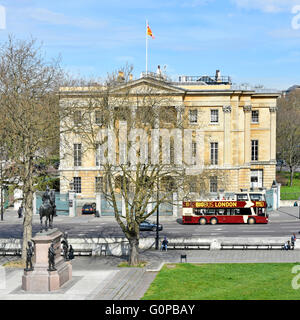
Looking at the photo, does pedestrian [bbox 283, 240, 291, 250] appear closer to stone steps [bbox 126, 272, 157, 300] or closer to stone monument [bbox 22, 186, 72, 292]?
stone steps [bbox 126, 272, 157, 300]

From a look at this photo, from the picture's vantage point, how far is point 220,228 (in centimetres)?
5281

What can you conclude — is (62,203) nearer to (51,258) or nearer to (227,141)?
(227,141)

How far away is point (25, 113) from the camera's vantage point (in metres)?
34.3

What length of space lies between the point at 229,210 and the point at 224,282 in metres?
25.7

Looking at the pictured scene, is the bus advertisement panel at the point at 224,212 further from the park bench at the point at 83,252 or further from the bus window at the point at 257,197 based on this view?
the park bench at the point at 83,252

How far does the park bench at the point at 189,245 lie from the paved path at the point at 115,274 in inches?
29.1

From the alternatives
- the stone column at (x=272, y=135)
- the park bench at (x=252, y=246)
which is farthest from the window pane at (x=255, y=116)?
the park bench at (x=252, y=246)

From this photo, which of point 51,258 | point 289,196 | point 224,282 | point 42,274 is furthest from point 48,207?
point 289,196

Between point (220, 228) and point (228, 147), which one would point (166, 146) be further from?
point (228, 147)

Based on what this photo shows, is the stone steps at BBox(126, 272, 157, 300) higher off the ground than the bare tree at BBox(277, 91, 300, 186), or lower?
lower

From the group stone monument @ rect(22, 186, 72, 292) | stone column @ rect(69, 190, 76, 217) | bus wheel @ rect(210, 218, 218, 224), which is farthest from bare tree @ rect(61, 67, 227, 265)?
stone column @ rect(69, 190, 76, 217)

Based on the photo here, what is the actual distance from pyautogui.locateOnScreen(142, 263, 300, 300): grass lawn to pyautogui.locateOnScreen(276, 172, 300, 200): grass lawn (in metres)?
35.0

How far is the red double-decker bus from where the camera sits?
180ft
